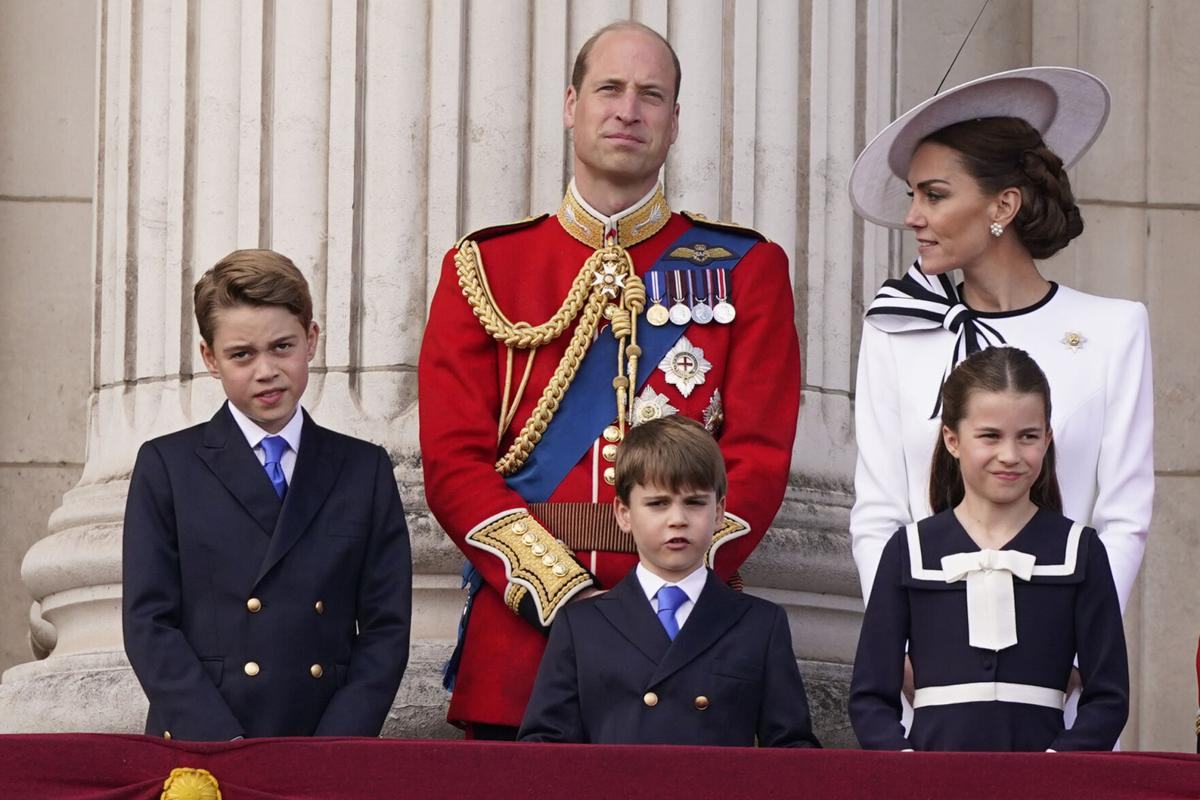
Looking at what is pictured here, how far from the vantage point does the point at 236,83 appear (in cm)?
620

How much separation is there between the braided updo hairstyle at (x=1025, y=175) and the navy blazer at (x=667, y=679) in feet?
3.31

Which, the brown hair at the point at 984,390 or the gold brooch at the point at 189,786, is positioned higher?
the brown hair at the point at 984,390

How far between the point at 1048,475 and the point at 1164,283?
329cm

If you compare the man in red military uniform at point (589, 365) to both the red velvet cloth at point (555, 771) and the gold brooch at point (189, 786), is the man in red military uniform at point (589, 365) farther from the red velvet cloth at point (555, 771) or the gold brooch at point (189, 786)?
the gold brooch at point (189, 786)

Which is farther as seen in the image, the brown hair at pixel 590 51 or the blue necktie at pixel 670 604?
the brown hair at pixel 590 51

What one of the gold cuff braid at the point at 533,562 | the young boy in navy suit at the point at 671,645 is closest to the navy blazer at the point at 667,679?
the young boy in navy suit at the point at 671,645

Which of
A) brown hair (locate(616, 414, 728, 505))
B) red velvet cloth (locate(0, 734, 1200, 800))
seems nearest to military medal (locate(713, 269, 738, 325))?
brown hair (locate(616, 414, 728, 505))

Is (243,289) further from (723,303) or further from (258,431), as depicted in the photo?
(723,303)

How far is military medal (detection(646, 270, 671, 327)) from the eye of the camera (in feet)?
Answer: 16.9

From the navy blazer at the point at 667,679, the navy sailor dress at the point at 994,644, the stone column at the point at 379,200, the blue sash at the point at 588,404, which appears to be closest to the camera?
the navy sailor dress at the point at 994,644

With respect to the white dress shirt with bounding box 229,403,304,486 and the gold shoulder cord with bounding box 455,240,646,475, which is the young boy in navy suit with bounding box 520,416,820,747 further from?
the white dress shirt with bounding box 229,403,304,486

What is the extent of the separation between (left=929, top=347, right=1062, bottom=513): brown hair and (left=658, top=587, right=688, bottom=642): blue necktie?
1.75 feet

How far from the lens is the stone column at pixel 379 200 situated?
19.8 ft

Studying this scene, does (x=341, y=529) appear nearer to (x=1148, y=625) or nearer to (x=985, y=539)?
(x=985, y=539)
